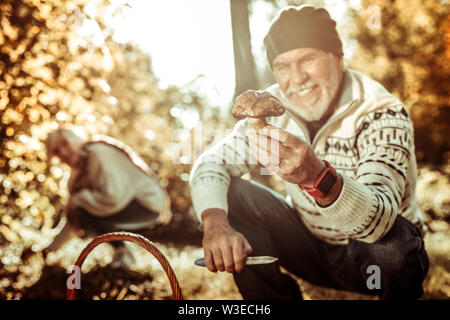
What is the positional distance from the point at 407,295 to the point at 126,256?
6.25 ft

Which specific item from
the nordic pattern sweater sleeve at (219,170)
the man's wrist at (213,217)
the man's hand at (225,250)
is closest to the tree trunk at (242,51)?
the nordic pattern sweater sleeve at (219,170)

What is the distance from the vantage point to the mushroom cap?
1160 mm

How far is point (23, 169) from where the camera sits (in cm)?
231

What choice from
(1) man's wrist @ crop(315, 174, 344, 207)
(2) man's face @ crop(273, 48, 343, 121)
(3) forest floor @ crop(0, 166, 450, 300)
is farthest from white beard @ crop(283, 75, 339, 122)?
(3) forest floor @ crop(0, 166, 450, 300)

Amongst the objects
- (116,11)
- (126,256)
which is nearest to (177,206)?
(126,256)

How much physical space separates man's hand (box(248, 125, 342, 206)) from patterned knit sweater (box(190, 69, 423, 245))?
0.10 metres

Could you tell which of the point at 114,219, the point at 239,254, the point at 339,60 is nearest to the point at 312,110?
the point at 339,60

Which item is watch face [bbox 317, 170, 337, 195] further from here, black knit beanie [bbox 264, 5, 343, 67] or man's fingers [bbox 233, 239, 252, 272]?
black knit beanie [bbox 264, 5, 343, 67]

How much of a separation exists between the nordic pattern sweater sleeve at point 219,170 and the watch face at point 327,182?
1.65 ft

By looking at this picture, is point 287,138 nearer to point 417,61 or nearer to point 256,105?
point 256,105

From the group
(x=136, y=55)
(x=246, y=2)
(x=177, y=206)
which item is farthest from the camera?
(x=177, y=206)

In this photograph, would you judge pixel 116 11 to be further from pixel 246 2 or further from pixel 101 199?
pixel 101 199

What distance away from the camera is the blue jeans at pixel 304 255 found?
1347 mm

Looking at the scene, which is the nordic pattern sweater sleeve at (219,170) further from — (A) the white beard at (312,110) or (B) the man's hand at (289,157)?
(B) the man's hand at (289,157)
